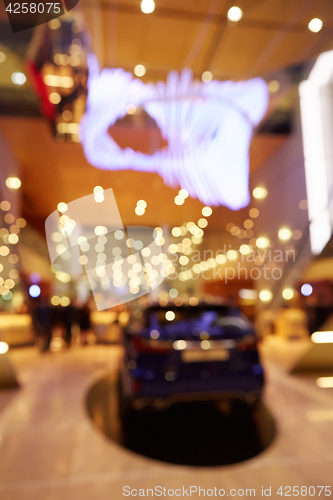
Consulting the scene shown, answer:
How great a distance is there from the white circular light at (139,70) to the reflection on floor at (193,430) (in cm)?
392

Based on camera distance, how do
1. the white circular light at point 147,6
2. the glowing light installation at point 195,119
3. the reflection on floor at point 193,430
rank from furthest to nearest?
1. the glowing light installation at point 195,119
2. the white circular light at point 147,6
3. the reflection on floor at point 193,430

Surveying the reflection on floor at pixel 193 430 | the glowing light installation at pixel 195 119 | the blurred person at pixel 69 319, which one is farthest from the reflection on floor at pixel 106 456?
the blurred person at pixel 69 319

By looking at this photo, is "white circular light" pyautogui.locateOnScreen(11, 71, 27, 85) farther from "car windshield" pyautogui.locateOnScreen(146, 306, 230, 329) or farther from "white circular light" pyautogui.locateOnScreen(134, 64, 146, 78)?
"car windshield" pyautogui.locateOnScreen(146, 306, 230, 329)

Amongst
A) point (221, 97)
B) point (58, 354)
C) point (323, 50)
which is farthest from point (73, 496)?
point (58, 354)

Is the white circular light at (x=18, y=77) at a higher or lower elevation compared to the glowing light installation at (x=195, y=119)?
higher

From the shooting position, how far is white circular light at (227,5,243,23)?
308 cm

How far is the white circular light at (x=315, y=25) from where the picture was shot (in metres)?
3.23

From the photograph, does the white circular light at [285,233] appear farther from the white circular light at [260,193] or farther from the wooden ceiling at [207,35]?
the wooden ceiling at [207,35]

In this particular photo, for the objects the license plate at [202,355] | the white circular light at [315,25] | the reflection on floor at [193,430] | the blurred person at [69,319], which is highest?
the white circular light at [315,25]

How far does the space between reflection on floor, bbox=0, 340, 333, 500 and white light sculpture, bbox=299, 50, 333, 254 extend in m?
3.42

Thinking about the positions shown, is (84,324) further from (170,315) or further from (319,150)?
(319,150)

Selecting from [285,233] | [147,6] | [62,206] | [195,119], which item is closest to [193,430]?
[195,119]

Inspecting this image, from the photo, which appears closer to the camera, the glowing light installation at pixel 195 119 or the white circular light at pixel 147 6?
the white circular light at pixel 147 6

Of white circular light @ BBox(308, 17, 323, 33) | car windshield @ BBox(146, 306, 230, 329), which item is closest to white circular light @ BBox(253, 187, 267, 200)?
white circular light @ BBox(308, 17, 323, 33)
